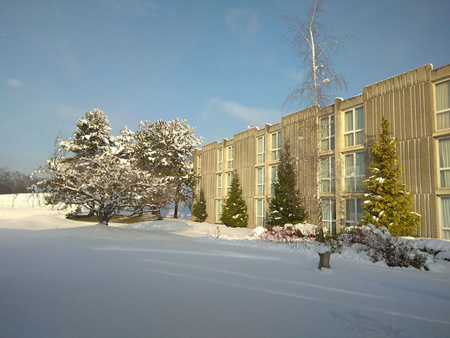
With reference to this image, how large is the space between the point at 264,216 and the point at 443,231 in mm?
11315

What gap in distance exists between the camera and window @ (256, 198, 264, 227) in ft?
70.7

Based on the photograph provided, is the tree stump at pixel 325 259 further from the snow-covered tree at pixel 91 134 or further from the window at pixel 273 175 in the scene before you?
the snow-covered tree at pixel 91 134

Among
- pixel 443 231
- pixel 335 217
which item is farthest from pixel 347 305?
pixel 335 217

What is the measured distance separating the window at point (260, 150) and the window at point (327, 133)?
225 inches

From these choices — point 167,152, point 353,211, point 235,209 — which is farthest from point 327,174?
point 167,152

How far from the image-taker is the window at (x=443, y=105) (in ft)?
39.3

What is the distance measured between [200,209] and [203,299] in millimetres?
24451

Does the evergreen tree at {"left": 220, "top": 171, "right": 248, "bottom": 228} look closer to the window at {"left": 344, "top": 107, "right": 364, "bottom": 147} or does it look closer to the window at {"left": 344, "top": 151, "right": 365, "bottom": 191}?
the window at {"left": 344, "top": 151, "right": 365, "bottom": 191}

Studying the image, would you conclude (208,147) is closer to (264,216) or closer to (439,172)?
(264,216)

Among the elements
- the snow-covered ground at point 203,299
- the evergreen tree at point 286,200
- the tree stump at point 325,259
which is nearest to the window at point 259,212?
the evergreen tree at point 286,200

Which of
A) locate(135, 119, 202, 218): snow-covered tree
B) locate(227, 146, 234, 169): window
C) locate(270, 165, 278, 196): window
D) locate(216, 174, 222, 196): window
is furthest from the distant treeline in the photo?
locate(270, 165, 278, 196): window

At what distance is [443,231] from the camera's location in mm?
11664

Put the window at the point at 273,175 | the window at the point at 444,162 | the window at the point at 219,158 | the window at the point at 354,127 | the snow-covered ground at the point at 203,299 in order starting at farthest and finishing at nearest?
1. the window at the point at 219,158
2. the window at the point at 273,175
3. the window at the point at 354,127
4. the window at the point at 444,162
5. the snow-covered ground at the point at 203,299

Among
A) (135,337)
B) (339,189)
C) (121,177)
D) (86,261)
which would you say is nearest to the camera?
(135,337)
